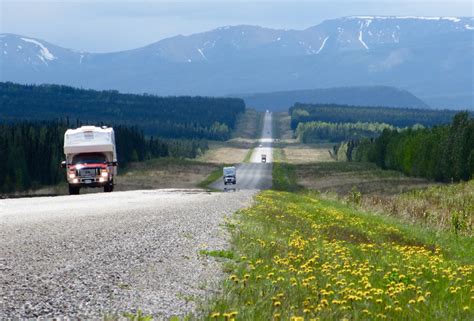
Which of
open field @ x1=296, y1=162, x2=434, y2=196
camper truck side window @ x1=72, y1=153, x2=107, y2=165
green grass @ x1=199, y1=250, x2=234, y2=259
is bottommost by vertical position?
open field @ x1=296, y1=162, x2=434, y2=196

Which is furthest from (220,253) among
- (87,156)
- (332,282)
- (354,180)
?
(354,180)

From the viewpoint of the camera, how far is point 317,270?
12.9 meters

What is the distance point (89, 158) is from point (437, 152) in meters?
60.6

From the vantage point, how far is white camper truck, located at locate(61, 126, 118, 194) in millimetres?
44688

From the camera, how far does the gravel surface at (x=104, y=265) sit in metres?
10.1

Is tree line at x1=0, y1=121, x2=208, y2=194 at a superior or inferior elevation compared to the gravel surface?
inferior

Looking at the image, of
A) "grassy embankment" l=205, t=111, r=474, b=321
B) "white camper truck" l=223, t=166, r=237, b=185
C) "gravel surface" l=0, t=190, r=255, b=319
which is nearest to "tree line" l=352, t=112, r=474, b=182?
"white camper truck" l=223, t=166, r=237, b=185

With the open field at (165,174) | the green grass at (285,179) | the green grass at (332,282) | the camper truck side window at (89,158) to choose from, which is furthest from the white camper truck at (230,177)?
the green grass at (332,282)

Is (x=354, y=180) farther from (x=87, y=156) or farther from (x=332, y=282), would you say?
(x=332, y=282)

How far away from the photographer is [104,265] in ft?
42.7

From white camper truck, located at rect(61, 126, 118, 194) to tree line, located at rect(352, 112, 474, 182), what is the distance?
50.7 metres

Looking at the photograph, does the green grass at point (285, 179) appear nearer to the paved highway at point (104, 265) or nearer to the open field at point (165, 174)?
the open field at point (165, 174)

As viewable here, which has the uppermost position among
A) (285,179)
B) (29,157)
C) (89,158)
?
(89,158)

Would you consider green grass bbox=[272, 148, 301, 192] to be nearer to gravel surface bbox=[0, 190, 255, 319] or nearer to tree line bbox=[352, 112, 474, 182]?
tree line bbox=[352, 112, 474, 182]
